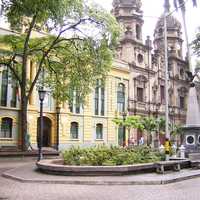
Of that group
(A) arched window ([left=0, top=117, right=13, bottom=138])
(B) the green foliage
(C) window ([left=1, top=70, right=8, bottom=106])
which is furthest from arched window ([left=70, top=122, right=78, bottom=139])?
(B) the green foliage

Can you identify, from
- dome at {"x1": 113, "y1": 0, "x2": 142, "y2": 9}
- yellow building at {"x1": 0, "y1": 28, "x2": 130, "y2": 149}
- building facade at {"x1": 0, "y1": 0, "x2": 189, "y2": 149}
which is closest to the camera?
yellow building at {"x1": 0, "y1": 28, "x2": 130, "y2": 149}

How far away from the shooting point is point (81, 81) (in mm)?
26594

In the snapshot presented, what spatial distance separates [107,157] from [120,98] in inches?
1298

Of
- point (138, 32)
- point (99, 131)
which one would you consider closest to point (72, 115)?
point (99, 131)

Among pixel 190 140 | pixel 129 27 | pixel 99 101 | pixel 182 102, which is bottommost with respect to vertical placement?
pixel 190 140

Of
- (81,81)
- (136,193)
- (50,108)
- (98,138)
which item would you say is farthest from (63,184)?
(98,138)

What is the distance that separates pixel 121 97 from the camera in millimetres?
48438

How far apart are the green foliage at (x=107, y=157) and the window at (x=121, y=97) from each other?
30580mm

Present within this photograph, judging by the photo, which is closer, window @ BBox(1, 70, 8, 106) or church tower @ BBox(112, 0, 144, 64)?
window @ BBox(1, 70, 8, 106)

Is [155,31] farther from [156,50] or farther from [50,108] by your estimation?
[50,108]

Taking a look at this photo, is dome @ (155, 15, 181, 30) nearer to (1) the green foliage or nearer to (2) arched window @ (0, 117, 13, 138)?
(2) arched window @ (0, 117, 13, 138)

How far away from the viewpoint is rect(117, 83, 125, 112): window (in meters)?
47.9

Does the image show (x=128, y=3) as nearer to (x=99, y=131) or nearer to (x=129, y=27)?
(x=129, y=27)

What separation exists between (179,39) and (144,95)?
15890mm
